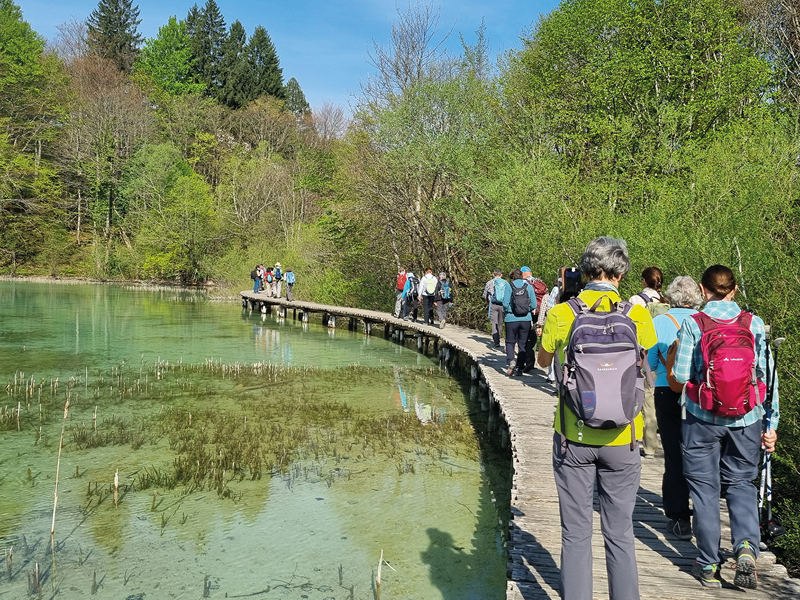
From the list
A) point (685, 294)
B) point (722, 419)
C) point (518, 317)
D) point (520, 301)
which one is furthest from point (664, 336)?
point (518, 317)

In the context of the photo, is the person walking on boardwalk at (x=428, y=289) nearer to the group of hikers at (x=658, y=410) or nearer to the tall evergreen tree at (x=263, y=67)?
the group of hikers at (x=658, y=410)

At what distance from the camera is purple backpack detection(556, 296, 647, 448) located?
2.73 metres

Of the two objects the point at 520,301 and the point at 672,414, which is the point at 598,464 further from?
the point at 520,301

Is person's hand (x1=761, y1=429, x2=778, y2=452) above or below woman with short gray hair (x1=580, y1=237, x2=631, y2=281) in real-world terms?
below

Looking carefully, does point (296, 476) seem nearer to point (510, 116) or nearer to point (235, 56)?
point (510, 116)

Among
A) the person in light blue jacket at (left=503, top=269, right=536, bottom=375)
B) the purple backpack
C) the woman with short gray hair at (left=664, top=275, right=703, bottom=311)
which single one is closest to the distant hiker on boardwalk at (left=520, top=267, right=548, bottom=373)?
the person in light blue jacket at (left=503, top=269, right=536, bottom=375)

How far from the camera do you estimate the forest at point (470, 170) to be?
11344mm

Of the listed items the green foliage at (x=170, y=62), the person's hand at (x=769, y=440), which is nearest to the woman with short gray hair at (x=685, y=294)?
the person's hand at (x=769, y=440)

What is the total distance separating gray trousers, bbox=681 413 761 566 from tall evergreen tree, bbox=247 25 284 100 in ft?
196

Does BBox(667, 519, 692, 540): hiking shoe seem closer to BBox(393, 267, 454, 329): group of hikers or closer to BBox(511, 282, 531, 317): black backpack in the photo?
→ BBox(511, 282, 531, 317): black backpack

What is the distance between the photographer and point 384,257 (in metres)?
23.4

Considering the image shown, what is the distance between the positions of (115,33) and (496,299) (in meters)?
62.3

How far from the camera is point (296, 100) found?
64375 mm

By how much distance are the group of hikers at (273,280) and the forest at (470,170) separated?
149 centimetres
